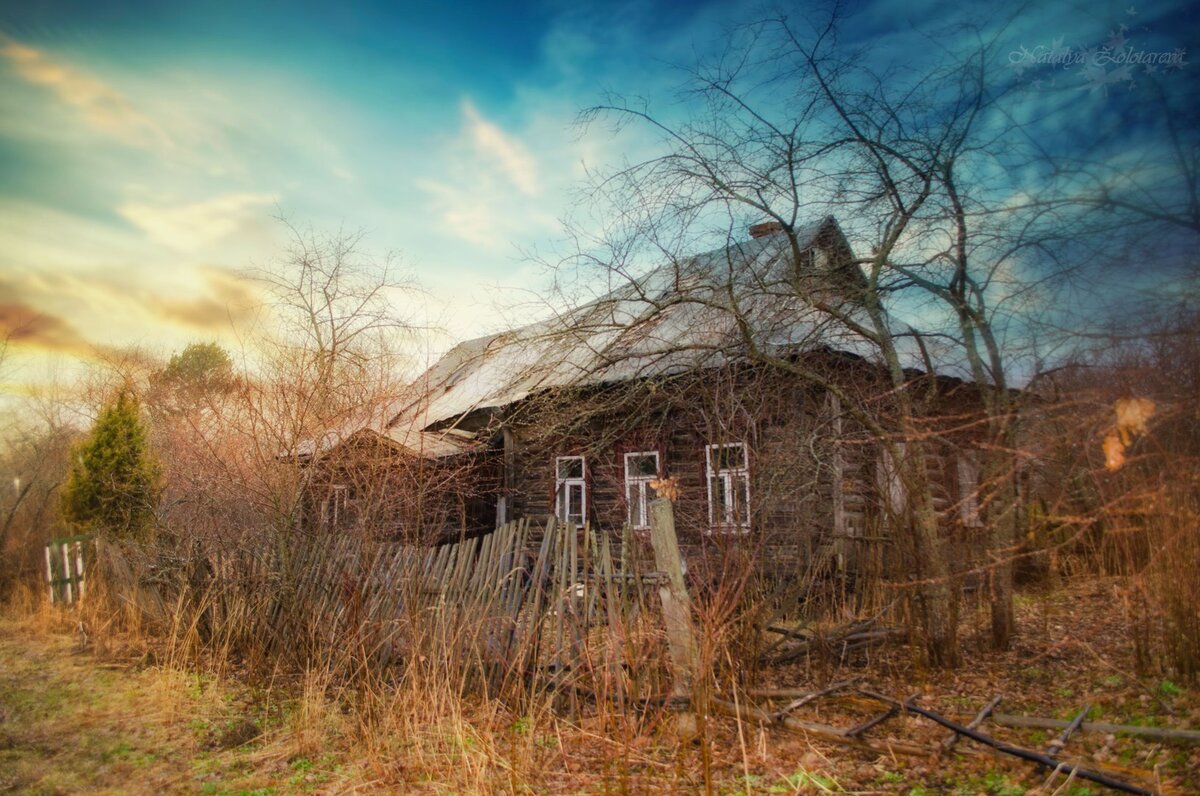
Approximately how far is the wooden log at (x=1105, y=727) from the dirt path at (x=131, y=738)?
441 centimetres

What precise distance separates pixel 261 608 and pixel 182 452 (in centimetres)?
733

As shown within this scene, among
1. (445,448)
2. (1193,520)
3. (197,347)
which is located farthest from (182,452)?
(197,347)

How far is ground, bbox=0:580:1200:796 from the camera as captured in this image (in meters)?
3.97

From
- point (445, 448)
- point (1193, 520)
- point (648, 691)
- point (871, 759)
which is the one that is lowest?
point (871, 759)

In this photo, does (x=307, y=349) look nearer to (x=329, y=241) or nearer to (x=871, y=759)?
(x=329, y=241)

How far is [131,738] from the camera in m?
5.39

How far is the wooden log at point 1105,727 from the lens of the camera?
4.01 meters

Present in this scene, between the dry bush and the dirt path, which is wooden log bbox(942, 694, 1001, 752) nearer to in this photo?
the dry bush

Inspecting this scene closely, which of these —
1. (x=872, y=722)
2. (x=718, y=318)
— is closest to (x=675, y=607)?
(x=872, y=722)

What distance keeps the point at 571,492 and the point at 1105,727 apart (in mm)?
10221

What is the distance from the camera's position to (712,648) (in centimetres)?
362

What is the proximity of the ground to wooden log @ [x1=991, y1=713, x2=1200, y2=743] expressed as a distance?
0.05 metres

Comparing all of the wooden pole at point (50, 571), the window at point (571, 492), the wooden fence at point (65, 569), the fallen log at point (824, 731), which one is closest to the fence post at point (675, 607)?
the fallen log at point (824, 731)

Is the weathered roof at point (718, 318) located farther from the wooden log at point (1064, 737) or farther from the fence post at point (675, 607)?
the wooden log at point (1064, 737)
